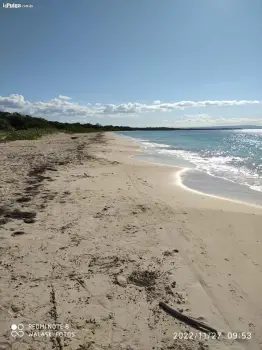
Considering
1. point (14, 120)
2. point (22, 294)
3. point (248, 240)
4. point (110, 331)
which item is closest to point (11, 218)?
point (22, 294)

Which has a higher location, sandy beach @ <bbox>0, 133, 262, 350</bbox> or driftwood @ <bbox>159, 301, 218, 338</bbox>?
sandy beach @ <bbox>0, 133, 262, 350</bbox>

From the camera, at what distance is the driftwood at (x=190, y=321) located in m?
3.45

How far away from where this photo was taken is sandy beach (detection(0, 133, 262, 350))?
337cm

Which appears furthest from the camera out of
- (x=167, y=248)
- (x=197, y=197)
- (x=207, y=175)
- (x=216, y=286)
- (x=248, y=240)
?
(x=207, y=175)

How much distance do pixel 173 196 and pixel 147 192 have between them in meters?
0.99

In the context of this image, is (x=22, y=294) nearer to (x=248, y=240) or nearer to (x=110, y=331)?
(x=110, y=331)

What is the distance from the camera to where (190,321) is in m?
3.56

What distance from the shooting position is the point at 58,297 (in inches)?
153

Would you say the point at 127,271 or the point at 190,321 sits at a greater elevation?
the point at 127,271

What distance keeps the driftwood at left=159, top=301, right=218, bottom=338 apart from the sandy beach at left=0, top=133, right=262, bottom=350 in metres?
0.06

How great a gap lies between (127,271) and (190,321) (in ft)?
4.58

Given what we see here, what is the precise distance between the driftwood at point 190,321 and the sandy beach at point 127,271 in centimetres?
6

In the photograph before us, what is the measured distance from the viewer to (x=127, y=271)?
15.3 ft

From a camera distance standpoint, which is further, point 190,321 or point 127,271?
point 127,271
